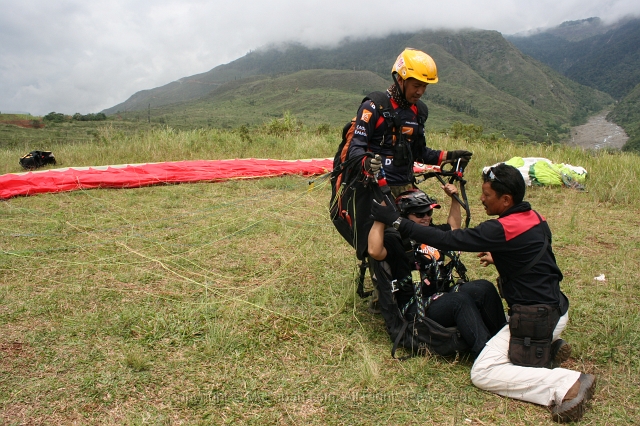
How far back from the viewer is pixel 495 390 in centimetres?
254

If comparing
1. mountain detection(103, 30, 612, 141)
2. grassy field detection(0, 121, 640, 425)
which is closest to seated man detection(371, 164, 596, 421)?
grassy field detection(0, 121, 640, 425)

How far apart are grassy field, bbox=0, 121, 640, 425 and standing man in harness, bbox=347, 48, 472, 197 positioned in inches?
30.7

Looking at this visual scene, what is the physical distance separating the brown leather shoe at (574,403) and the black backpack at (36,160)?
9.50 meters

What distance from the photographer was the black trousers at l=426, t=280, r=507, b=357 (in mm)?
2732

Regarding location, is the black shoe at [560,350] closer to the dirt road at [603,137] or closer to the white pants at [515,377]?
the white pants at [515,377]

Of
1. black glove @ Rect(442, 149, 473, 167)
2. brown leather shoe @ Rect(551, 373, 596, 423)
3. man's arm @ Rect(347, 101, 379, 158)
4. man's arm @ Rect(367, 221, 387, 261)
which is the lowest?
brown leather shoe @ Rect(551, 373, 596, 423)

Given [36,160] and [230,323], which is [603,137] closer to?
[36,160]

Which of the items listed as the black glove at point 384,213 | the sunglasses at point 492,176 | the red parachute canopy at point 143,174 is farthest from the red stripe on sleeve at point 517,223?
the red parachute canopy at point 143,174

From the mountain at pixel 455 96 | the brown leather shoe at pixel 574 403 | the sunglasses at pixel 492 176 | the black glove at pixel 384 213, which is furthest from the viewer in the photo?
the mountain at pixel 455 96

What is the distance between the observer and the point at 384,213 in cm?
270

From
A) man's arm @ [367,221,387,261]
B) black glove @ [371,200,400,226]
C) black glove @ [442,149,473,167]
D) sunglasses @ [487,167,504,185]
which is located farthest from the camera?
black glove @ [442,149,473,167]

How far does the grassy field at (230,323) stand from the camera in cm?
241

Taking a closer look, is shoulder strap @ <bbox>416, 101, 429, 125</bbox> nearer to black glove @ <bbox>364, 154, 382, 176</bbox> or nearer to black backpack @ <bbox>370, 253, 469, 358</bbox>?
black glove @ <bbox>364, 154, 382, 176</bbox>

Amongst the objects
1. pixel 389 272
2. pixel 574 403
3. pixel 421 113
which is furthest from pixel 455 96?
pixel 574 403
